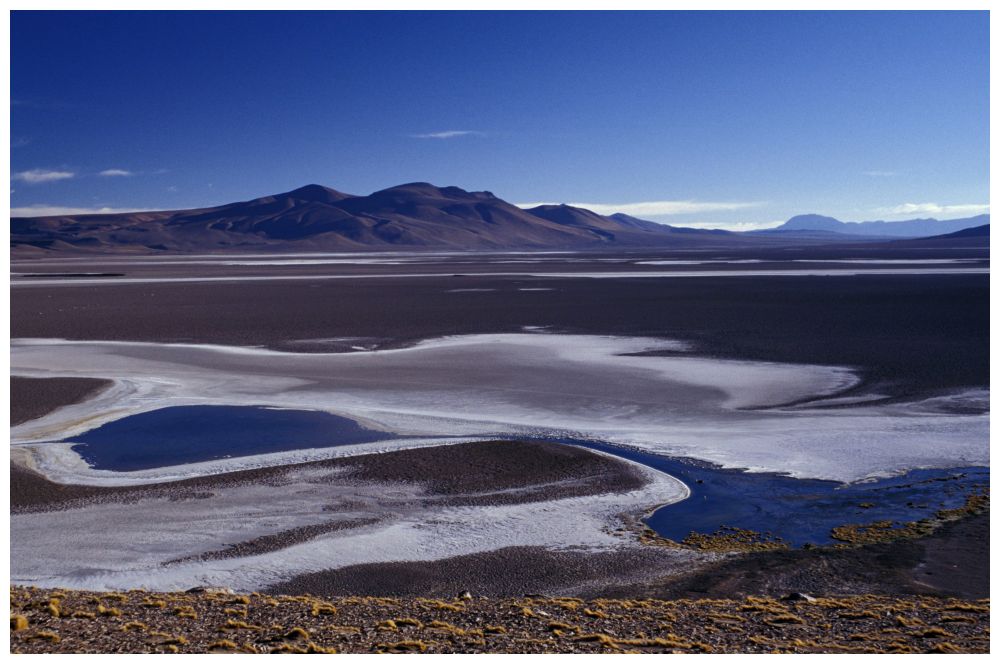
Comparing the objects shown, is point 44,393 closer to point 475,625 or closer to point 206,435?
point 206,435

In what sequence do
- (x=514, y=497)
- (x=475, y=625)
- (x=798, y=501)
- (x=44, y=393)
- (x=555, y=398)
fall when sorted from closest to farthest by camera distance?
(x=475, y=625), (x=798, y=501), (x=514, y=497), (x=555, y=398), (x=44, y=393)

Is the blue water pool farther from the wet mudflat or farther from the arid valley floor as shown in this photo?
the wet mudflat

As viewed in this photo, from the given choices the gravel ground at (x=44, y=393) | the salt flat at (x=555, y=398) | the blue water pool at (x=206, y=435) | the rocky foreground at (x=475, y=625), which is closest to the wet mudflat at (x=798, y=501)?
the salt flat at (x=555, y=398)

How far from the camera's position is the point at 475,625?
604 centimetres

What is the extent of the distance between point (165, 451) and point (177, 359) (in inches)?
339

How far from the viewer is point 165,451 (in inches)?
476

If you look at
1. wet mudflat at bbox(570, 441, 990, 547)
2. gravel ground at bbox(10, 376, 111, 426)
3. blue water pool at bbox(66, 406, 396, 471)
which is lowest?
wet mudflat at bbox(570, 441, 990, 547)

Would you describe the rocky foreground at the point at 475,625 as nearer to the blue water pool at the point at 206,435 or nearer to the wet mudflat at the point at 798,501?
the wet mudflat at the point at 798,501

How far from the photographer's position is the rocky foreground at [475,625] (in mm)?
5539

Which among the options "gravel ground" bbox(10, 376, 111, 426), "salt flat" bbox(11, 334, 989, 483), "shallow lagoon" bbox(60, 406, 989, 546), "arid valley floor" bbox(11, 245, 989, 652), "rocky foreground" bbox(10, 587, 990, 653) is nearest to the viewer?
"rocky foreground" bbox(10, 587, 990, 653)

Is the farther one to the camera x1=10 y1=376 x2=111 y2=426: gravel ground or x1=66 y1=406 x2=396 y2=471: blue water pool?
x1=10 y1=376 x2=111 y2=426: gravel ground

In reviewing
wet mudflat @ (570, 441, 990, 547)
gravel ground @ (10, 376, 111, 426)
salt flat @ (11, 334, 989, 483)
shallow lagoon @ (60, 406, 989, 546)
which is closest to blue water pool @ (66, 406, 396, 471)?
shallow lagoon @ (60, 406, 989, 546)

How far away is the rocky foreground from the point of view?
5.54 metres

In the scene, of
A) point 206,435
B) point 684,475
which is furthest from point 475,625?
point 206,435
